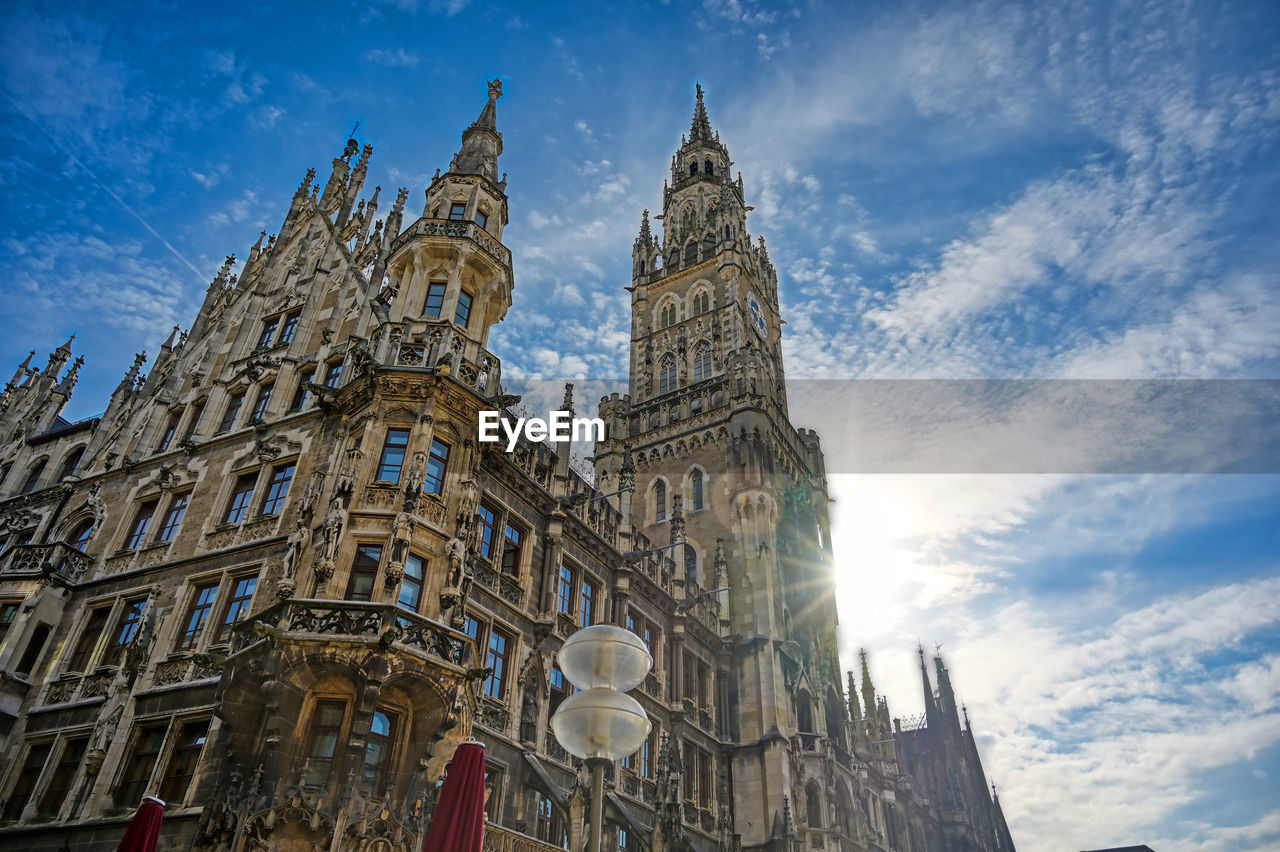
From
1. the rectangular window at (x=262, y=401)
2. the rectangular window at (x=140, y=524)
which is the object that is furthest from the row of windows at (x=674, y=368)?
the rectangular window at (x=140, y=524)

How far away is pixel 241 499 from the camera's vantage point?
2661 centimetres

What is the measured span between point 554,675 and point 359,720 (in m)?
9.28

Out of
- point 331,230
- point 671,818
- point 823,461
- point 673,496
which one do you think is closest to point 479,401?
point 331,230

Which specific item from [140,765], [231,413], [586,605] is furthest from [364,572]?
[231,413]

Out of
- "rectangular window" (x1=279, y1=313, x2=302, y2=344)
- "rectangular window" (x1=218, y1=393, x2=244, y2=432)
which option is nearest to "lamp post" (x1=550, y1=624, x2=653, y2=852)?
"rectangular window" (x1=218, y1=393, x2=244, y2=432)

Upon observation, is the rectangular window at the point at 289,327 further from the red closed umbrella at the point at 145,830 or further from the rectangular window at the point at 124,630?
the red closed umbrella at the point at 145,830

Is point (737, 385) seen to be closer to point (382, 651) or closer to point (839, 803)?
point (839, 803)

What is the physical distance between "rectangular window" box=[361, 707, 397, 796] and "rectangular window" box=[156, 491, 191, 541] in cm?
1052

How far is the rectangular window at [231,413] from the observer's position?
97.4ft

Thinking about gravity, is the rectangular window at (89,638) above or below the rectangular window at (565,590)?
below

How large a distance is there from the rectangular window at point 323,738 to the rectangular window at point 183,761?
3039mm

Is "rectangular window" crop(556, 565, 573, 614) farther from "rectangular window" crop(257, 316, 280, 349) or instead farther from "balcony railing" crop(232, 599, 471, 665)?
"rectangular window" crop(257, 316, 280, 349)

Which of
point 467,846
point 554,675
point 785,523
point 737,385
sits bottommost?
point 467,846

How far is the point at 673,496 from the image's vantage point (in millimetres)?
48562
